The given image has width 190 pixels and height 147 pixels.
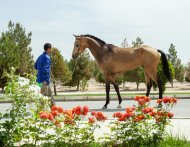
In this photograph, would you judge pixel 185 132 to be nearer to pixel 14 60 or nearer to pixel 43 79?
pixel 43 79

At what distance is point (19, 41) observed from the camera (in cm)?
6309

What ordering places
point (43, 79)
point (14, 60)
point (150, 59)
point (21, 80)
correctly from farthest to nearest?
point (14, 60) < point (150, 59) < point (43, 79) < point (21, 80)

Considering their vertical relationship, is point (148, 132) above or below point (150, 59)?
below

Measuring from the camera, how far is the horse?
49.8 feet

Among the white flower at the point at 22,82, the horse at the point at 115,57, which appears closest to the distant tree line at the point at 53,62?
the horse at the point at 115,57

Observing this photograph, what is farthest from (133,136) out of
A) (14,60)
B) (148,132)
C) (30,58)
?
(30,58)

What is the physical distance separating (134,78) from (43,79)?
51534mm

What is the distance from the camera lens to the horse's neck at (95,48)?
1516cm

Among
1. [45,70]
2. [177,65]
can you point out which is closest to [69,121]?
A: [45,70]

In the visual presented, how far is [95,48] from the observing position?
49.9 feet

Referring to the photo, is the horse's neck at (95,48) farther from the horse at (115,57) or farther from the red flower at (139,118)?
the red flower at (139,118)

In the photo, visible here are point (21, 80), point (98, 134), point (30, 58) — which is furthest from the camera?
point (30, 58)

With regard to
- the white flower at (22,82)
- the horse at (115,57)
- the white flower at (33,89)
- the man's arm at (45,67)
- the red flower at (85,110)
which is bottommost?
the red flower at (85,110)

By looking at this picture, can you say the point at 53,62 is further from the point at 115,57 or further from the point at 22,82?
the point at 22,82
